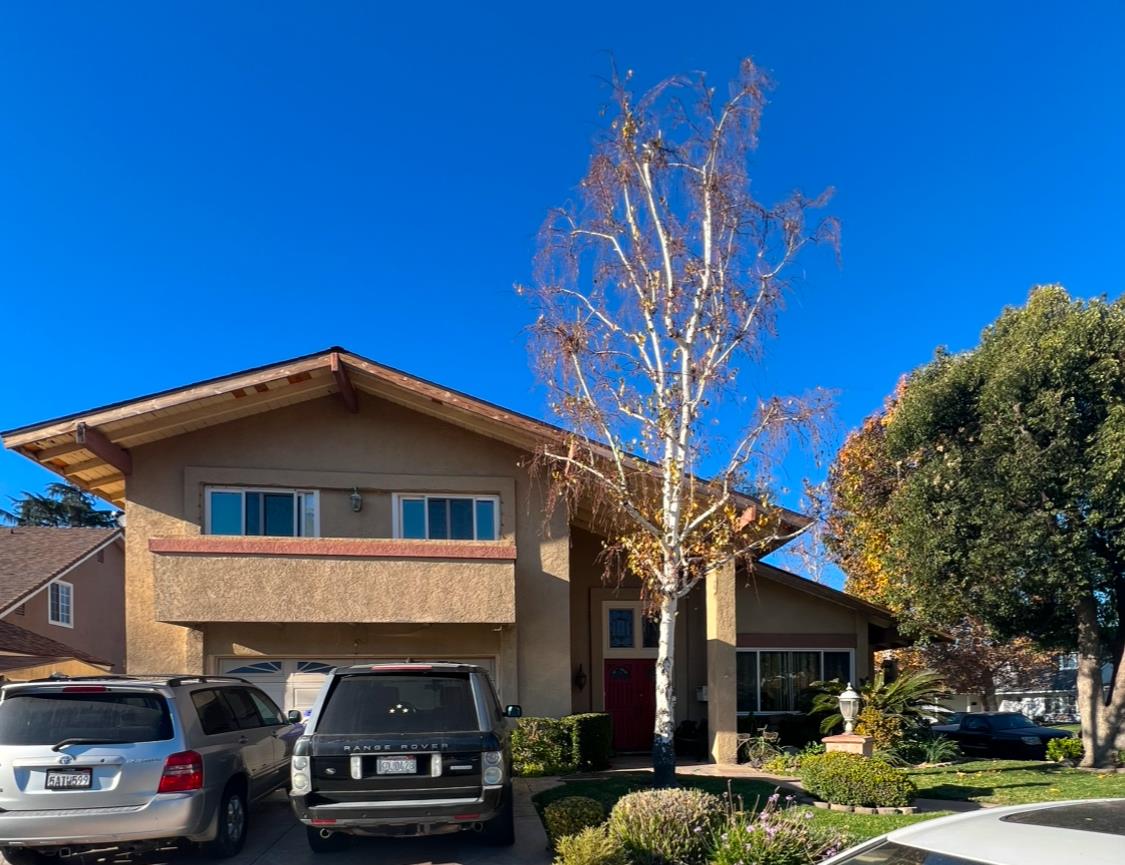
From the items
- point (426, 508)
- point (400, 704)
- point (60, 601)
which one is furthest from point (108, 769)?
point (60, 601)

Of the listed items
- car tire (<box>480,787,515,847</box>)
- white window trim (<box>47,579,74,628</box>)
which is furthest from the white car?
white window trim (<box>47,579,74,628</box>)

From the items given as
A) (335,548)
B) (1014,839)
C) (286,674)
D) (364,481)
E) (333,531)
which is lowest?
(286,674)

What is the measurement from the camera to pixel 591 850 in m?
6.60

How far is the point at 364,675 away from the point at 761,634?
11369 millimetres

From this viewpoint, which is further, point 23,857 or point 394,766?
point 23,857

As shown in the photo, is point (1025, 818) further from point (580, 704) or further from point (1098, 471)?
point (580, 704)

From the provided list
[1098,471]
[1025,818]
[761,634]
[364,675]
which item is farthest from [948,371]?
[1025,818]

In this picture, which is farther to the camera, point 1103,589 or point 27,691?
point 1103,589

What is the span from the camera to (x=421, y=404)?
14820 millimetres

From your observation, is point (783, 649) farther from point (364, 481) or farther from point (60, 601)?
point (60, 601)

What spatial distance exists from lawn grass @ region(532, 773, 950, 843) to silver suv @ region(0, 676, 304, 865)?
3.85 metres

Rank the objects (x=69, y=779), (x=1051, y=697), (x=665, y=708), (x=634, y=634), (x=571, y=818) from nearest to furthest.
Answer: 1. (x=69, y=779)
2. (x=571, y=818)
3. (x=665, y=708)
4. (x=634, y=634)
5. (x=1051, y=697)

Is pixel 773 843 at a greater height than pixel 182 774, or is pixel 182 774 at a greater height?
pixel 182 774

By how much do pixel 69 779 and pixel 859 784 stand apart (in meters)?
7.67
